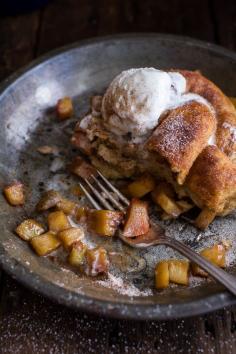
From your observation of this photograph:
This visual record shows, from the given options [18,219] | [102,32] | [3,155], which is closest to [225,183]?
[18,219]

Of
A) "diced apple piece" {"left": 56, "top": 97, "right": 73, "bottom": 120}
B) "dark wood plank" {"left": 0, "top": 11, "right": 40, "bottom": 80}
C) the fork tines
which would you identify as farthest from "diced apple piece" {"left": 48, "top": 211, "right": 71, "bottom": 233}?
"dark wood plank" {"left": 0, "top": 11, "right": 40, "bottom": 80}

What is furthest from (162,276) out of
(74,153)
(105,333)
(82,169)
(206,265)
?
(74,153)

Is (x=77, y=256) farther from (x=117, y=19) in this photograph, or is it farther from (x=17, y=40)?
(x=117, y=19)

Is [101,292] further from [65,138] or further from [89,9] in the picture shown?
[89,9]

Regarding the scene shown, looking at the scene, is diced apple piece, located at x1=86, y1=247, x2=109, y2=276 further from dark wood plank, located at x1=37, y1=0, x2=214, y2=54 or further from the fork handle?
dark wood plank, located at x1=37, y1=0, x2=214, y2=54

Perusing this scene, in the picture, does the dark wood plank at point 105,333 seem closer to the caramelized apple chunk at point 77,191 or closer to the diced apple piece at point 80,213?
the diced apple piece at point 80,213

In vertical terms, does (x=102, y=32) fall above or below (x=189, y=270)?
above

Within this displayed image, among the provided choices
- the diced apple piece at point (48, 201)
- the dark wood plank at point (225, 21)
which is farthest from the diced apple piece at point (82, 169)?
the dark wood plank at point (225, 21)
